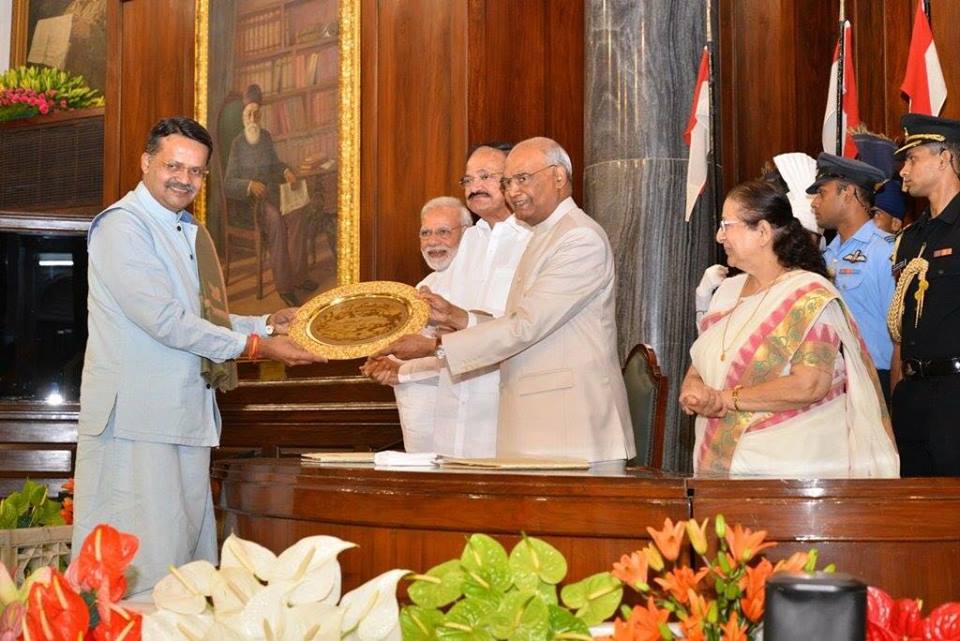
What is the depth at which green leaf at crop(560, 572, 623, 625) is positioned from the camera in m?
1.08

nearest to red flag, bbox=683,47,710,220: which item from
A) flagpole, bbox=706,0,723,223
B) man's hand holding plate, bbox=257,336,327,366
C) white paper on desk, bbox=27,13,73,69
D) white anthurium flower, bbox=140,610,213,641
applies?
flagpole, bbox=706,0,723,223

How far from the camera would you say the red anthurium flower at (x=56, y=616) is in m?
0.96

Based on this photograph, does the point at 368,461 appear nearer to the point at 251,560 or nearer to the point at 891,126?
the point at 251,560

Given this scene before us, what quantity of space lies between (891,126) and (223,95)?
3767 millimetres

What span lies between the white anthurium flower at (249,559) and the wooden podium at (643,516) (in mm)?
1436

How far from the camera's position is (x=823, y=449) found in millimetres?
3295

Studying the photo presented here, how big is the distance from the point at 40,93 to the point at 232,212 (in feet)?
7.74

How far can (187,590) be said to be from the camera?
1057 millimetres

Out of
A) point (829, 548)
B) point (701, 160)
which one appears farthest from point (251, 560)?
point (701, 160)

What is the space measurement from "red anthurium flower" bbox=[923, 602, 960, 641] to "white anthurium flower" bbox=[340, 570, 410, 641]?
401 millimetres

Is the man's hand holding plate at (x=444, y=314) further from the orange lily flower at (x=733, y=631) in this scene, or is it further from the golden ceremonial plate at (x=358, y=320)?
the orange lily flower at (x=733, y=631)

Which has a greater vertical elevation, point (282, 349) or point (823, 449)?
point (282, 349)

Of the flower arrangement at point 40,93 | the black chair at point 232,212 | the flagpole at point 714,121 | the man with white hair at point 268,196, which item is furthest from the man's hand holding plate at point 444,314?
the flower arrangement at point 40,93

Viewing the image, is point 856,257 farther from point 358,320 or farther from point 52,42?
point 52,42
